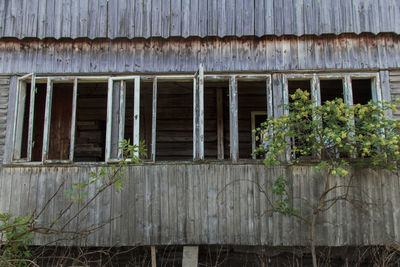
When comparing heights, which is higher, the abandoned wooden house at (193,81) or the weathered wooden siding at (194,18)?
the weathered wooden siding at (194,18)

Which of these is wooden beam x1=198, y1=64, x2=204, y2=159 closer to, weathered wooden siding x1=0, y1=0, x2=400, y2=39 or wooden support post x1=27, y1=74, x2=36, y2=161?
weathered wooden siding x1=0, y1=0, x2=400, y2=39

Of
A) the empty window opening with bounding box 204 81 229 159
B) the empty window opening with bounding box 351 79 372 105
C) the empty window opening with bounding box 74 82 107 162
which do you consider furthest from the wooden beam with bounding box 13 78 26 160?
the empty window opening with bounding box 351 79 372 105

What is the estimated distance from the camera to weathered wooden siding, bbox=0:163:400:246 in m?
5.55

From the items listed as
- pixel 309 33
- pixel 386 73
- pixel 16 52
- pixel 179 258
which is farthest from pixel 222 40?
pixel 179 258

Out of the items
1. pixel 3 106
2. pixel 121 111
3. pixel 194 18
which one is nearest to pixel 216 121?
pixel 194 18

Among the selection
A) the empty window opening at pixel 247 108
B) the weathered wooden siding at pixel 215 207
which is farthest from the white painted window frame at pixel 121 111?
the empty window opening at pixel 247 108

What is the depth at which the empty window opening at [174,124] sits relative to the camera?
838cm

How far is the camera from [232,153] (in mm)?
5777

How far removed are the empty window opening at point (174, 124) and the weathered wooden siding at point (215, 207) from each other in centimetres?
262

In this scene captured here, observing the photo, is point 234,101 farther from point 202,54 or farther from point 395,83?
point 395,83

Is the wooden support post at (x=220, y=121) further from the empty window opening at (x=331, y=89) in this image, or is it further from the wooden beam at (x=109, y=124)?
the wooden beam at (x=109, y=124)

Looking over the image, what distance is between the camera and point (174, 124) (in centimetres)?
850

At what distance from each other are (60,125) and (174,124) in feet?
8.36

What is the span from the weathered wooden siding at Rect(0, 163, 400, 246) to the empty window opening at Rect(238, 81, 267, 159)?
104 inches
